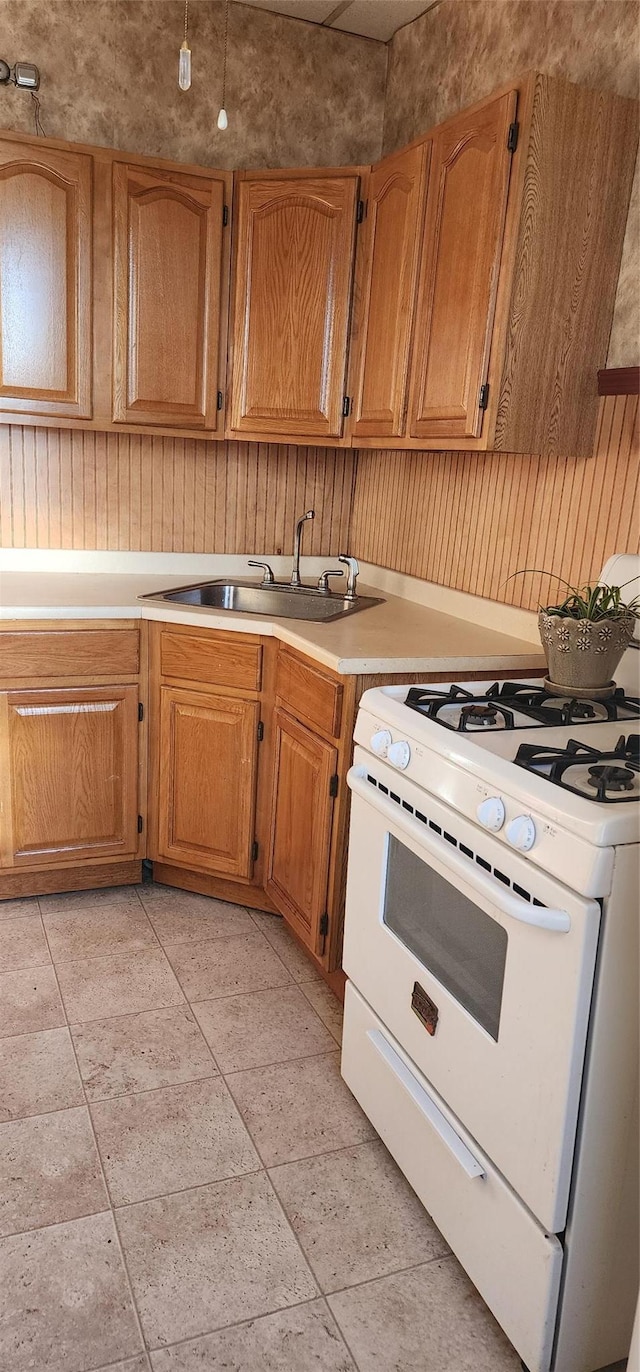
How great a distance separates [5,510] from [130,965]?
148 cm

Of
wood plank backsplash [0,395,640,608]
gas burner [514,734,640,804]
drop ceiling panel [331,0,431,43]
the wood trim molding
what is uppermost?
drop ceiling panel [331,0,431,43]

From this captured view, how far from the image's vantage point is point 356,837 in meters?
1.82

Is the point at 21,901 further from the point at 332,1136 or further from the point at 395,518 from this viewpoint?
the point at 395,518

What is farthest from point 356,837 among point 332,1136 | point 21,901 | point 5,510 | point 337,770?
point 5,510

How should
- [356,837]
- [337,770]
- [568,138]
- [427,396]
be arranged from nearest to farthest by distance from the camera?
[356,837]
[568,138]
[337,770]
[427,396]

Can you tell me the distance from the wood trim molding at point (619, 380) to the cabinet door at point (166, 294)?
48.1 inches

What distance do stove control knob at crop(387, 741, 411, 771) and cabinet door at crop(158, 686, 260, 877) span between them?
996mm

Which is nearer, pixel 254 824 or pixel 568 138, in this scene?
pixel 568 138

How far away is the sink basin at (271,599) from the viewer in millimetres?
2951

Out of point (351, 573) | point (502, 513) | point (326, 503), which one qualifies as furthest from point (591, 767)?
point (326, 503)

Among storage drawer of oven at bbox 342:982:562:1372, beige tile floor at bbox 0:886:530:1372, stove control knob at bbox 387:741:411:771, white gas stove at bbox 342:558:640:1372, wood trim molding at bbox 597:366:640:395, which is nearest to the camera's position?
white gas stove at bbox 342:558:640:1372

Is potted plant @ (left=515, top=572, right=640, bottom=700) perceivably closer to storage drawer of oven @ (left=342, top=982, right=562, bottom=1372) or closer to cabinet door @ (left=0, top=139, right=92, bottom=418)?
storage drawer of oven @ (left=342, top=982, right=562, bottom=1372)

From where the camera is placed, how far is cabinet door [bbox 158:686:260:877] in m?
2.62

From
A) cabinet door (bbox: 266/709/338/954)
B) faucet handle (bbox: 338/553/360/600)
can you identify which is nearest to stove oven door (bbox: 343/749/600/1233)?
cabinet door (bbox: 266/709/338/954)
